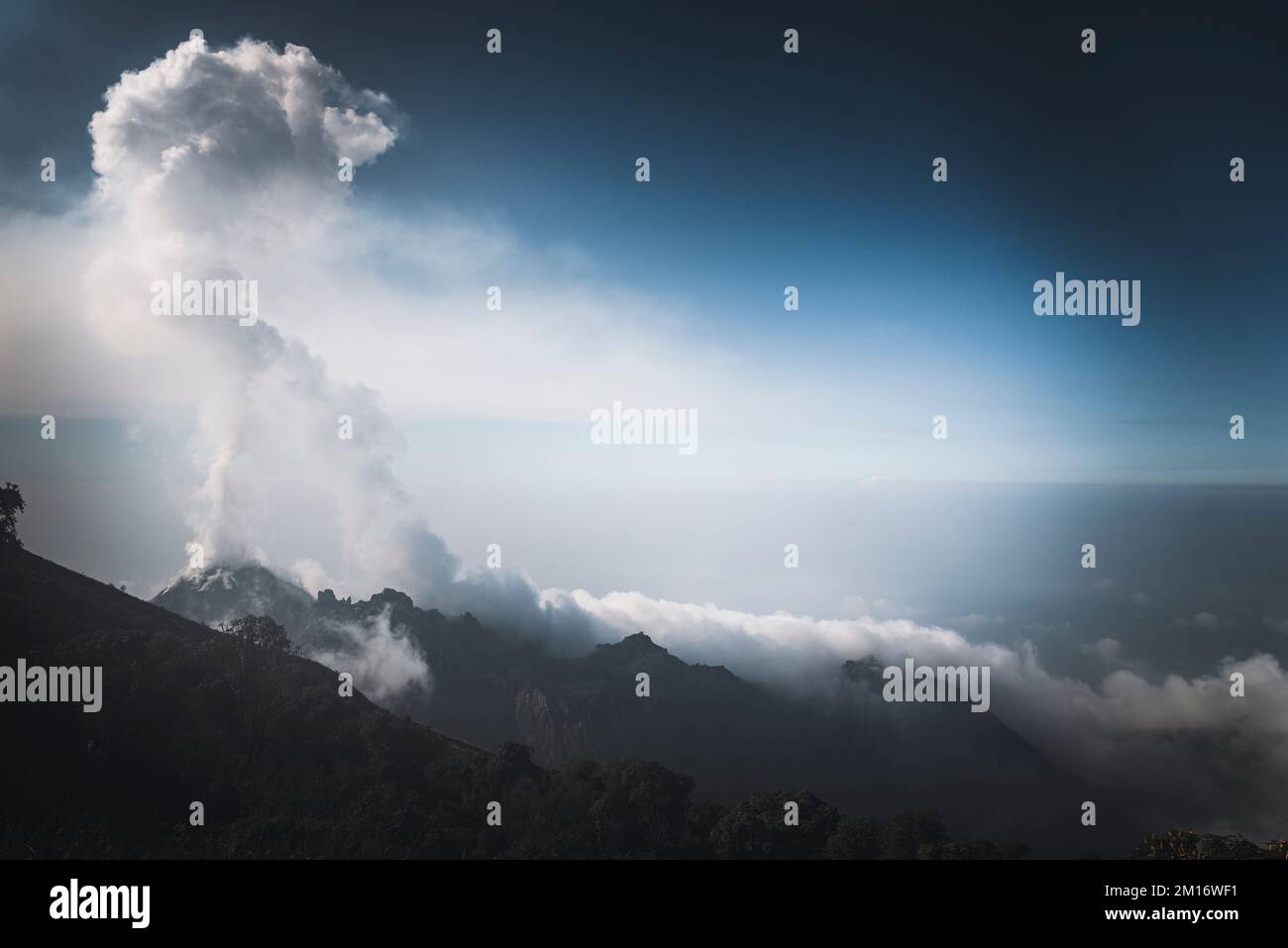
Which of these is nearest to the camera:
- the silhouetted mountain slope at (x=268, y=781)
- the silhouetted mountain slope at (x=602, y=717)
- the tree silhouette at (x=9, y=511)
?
the silhouetted mountain slope at (x=268, y=781)

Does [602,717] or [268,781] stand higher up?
[268,781]

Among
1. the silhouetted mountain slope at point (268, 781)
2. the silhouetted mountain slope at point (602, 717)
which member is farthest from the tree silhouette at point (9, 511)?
the silhouetted mountain slope at point (602, 717)

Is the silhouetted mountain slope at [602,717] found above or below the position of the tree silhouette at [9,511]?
below

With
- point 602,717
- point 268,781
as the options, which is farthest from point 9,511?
point 602,717

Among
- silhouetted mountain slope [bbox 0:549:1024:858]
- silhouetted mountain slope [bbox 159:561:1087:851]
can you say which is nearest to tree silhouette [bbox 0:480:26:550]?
silhouetted mountain slope [bbox 0:549:1024:858]

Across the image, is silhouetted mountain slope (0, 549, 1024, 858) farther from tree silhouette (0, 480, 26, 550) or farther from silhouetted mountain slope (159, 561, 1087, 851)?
silhouetted mountain slope (159, 561, 1087, 851)

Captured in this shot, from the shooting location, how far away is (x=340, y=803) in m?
36.7

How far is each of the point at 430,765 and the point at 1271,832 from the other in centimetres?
27876

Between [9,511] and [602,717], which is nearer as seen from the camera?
[9,511]

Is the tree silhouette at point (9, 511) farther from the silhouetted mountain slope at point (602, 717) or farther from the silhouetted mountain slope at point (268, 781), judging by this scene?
the silhouetted mountain slope at point (602, 717)

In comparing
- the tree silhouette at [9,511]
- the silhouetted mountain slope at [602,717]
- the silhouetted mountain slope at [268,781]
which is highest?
the tree silhouette at [9,511]

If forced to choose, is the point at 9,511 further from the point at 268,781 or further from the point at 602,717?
the point at 602,717
